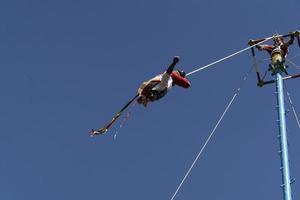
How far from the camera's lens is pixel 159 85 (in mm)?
14375

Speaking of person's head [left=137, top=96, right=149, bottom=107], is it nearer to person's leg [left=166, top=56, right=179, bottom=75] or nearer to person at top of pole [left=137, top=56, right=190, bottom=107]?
person at top of pole [left=137, top=56, right=190, bottom=107]

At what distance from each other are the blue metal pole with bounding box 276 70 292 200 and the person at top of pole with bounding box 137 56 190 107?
2497 mm

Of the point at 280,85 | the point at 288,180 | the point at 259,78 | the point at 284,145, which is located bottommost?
the point at 288,180

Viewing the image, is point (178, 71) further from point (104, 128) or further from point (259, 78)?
point (259, 78)

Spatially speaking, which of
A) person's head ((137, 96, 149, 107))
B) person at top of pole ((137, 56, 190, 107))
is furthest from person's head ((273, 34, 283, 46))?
person's head ((137, 96, 149, 107))

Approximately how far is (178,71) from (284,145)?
9.62 ft

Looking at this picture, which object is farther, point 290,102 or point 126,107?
point 290,102

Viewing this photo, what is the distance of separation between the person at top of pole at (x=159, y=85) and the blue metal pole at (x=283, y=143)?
2497mm

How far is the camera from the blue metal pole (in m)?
13.6

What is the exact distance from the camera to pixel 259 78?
18297mm

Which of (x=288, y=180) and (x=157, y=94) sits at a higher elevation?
(x=157, y=94)

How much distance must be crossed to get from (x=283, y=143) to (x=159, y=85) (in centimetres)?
313

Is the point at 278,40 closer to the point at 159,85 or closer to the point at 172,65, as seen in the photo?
the point at 159,85

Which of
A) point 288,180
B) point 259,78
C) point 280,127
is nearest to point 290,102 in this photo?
point 259,78
